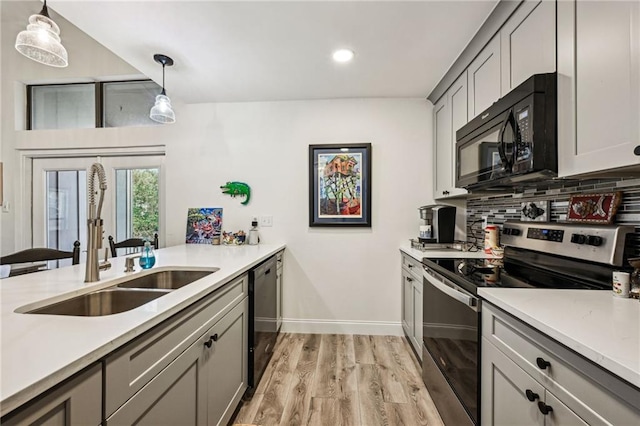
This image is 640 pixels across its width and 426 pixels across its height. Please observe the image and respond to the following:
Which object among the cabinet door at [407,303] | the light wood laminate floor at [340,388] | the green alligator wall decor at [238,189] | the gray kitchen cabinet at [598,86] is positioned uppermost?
the gray kitchen cabinet at [598,86]

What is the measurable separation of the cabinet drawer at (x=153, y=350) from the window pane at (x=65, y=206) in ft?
10.0

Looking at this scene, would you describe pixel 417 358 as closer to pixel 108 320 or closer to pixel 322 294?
pixel 322 294

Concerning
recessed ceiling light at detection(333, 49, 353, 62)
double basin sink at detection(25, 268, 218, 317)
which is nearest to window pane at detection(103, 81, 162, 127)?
recessed ceiling light at detection(333, 49, 353, 62)

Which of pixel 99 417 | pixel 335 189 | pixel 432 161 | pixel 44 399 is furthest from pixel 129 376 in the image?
pixel 432 161

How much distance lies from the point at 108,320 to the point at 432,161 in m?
2.79

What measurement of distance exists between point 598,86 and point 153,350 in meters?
1.77

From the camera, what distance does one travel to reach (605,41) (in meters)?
1.02

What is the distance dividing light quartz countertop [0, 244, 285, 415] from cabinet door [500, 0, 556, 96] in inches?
70.9

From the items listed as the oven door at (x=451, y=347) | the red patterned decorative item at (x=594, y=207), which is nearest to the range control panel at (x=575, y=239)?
the red patterned decorative item at (x=594, y=207)

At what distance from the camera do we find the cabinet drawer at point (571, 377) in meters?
0.61

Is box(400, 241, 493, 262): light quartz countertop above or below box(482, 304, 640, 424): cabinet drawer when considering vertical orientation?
above

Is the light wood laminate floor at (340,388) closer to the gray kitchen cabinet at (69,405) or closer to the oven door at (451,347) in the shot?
the oven door at (451,347)

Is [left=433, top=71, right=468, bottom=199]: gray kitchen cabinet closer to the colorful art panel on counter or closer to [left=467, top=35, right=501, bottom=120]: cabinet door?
[left=467, top=35, right=501, bottom=120]: cabinet door

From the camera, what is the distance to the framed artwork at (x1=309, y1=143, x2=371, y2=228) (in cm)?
287
